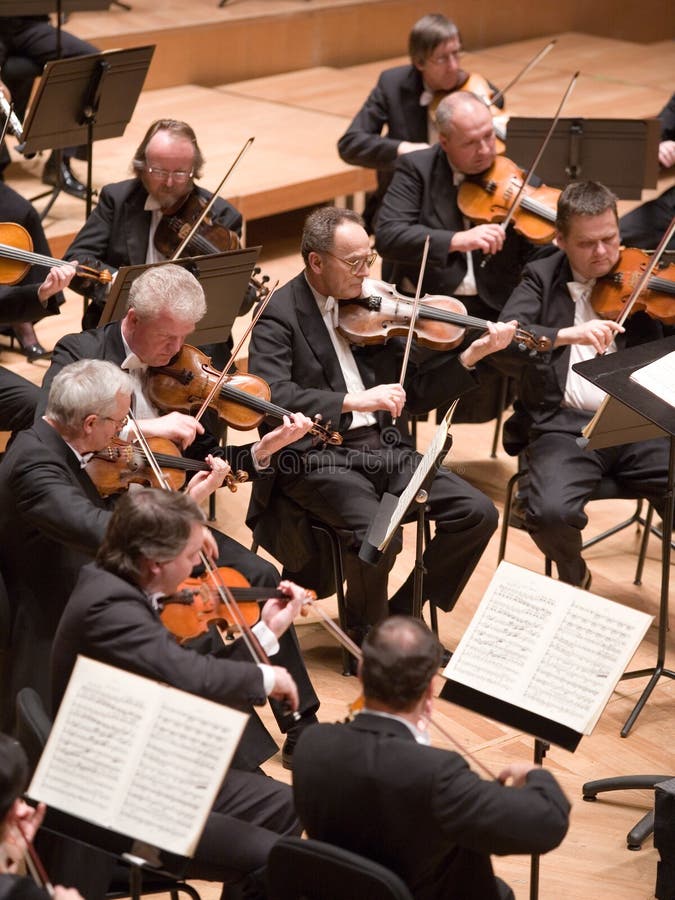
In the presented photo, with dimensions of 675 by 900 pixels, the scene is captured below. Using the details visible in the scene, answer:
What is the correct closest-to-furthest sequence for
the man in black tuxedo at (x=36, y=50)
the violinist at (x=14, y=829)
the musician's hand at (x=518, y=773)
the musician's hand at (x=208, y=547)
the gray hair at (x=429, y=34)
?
the violinist at (x=14, y=829) < the musician's hand at (x=518, y=773) < the musician's hand at (x=208, y=547) < the gray hair at (x=429, y=34) < the man in black tuxedo at (x=36, y=50)

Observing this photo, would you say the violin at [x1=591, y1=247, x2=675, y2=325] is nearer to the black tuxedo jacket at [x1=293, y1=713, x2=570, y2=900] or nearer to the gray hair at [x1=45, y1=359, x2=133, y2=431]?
the gray hair at [x1=45, y1=359, x2=133, y2=431]

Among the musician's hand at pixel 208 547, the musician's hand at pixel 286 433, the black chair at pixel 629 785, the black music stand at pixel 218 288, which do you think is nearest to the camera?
the musician's hand at pixel 208 547

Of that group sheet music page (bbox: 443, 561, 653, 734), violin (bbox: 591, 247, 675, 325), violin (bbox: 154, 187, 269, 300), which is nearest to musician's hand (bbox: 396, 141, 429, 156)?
violin (bbox: 154, 187, 269, 300)

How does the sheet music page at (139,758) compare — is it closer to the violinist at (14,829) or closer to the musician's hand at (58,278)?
the violinist at (14,829)

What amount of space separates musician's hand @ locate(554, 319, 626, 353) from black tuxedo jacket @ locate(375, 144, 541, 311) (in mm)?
764

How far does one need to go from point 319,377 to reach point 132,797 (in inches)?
80.1

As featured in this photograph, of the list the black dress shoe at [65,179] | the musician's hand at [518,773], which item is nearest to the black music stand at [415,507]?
the musician's hand at [518,773]

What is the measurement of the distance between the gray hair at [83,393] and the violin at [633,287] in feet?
5.97

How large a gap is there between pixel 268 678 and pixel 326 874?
592 mm

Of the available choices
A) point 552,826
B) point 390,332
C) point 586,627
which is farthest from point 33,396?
point 552,826

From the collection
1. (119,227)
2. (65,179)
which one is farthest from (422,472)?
(65,179)

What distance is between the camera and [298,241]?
7184mm

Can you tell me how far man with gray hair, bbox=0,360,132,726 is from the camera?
321 centimetres

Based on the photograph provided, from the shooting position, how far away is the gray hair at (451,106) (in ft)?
15.8
